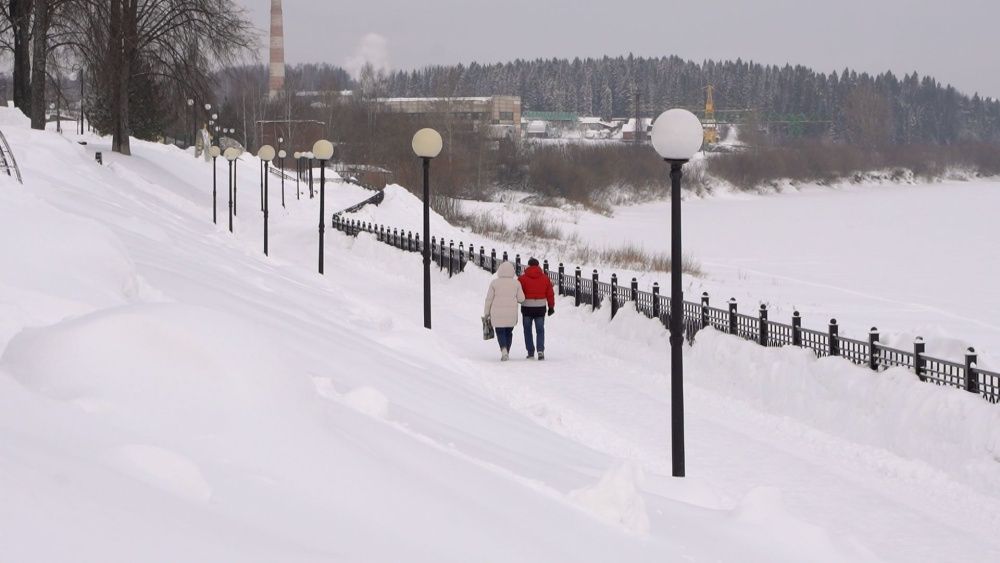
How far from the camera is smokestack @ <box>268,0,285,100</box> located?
9483 cm

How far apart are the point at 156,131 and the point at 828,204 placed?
55332mm

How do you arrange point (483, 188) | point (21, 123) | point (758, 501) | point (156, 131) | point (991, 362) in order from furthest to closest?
1. point (483, 188)
2. point (156, 131)
3. point (21, 123)
4. point (991, 362)
5. point (758, 501)

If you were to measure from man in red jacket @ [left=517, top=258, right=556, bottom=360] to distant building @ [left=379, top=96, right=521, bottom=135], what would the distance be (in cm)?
6636

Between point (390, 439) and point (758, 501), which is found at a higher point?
point (390, 439)

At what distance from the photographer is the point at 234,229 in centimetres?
3669

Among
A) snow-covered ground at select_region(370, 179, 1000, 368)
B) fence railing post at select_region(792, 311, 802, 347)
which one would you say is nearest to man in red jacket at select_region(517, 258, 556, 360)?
fence railing post at select_region(792, 311, 802, 347)

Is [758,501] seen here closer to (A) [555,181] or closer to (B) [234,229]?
(B) [234,229]

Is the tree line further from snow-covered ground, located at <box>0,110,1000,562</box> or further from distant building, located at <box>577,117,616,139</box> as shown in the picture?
distant building, located at <box>577,117,616,139</box>

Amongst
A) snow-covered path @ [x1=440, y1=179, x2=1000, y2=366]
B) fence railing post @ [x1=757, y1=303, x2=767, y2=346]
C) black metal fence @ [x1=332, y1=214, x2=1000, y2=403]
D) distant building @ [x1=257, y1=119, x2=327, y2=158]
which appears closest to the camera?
black metal fence @ [x1=332, y1=214, x2=1000, y2=403]

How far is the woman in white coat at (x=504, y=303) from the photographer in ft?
48.9

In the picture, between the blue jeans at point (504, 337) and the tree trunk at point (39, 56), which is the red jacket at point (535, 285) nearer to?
the blue jeans at point (504, 337)

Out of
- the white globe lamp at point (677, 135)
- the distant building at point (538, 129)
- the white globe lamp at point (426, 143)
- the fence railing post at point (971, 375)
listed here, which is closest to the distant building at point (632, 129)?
the distant building at point (538, 129)

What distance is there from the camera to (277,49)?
95500 mm

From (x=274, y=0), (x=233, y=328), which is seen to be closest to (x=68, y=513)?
(x=233, y=328)
